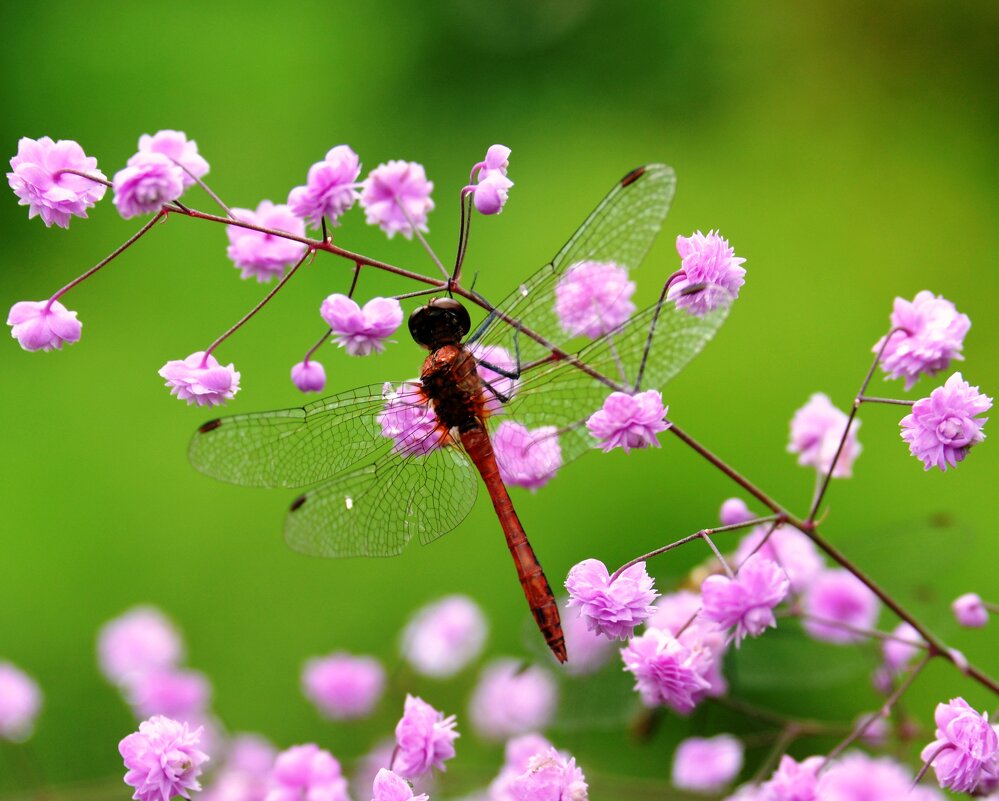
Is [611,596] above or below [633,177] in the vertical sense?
below

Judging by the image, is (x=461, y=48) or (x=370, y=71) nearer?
(x=370, y=71)

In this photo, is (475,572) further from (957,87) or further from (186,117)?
(957,87)

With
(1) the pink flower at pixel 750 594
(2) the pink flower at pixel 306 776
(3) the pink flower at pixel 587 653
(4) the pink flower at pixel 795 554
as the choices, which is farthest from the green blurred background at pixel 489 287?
(1) the pink flower at pixel 750 594

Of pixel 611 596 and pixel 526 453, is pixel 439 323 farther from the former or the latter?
pixel 611 596

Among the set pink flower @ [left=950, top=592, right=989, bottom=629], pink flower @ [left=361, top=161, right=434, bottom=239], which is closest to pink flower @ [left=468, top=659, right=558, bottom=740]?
pink flower @ [left=950, top=592, right=989, bottom=629]

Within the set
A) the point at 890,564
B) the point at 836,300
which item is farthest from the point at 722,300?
the point at 836,300

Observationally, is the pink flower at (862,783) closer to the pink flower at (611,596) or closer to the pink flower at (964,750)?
the pink flower at (964,750)

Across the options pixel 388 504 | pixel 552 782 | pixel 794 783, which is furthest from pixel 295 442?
pixel 794 783
